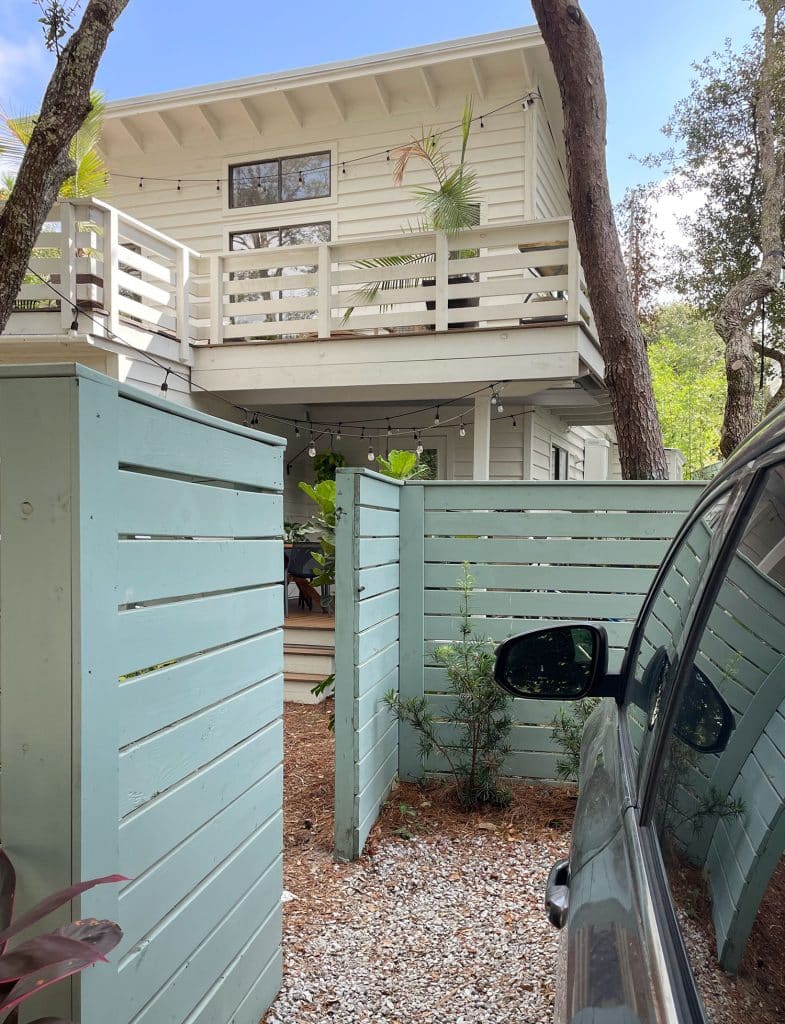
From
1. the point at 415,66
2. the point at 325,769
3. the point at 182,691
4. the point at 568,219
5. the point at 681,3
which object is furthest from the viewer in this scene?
the point at 681,3

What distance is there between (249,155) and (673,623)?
1050 centimetres

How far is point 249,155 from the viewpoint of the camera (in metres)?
10.1

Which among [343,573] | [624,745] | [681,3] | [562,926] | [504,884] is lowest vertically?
[504,884]

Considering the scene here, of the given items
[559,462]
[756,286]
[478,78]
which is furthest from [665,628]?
[559,462]

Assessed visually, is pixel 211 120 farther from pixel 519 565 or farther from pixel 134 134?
pixel 519 565

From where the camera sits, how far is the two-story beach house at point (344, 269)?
286 inches

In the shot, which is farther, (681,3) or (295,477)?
(681,3)

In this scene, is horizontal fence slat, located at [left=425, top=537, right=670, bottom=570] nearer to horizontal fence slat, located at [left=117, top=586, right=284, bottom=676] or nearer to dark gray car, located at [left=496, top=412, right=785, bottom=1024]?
horizontal fence slat, located at [left=117, top=586, right=284, bottom=676]

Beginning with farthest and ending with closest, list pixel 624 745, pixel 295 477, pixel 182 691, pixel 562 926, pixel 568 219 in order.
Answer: pixel 295 477, pixel 568 219, pixel 182 691, pixel 624 745, pixel 562 926

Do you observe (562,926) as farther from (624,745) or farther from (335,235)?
(335,235)

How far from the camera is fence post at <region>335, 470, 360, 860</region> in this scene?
3420 mm

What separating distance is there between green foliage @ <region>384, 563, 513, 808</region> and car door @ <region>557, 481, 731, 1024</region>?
7.49ft

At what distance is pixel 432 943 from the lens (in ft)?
9.48

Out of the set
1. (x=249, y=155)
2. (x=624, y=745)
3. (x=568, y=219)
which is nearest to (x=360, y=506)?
(x=624, y=745)
